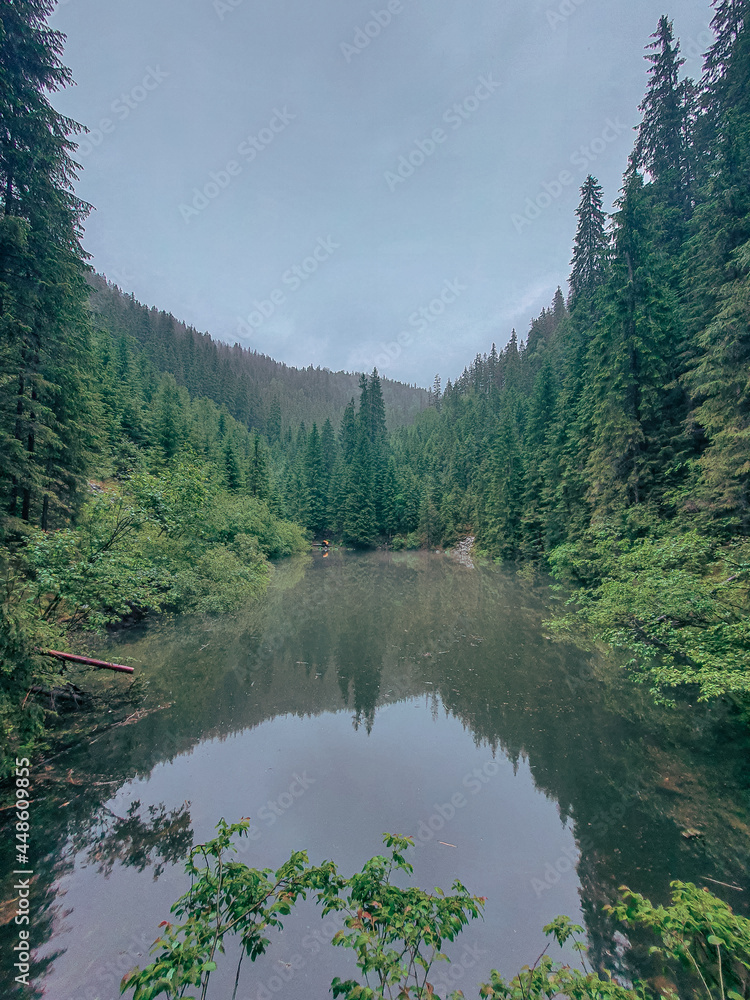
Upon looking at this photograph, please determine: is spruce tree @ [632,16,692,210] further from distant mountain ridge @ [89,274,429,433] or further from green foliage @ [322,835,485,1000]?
distant mountain ridge @ [89,274,429,433]

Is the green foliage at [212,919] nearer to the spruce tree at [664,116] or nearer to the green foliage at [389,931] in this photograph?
the green foliage at [389,931]

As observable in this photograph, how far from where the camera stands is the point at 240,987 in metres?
3.89

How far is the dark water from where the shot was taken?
14.3 ft

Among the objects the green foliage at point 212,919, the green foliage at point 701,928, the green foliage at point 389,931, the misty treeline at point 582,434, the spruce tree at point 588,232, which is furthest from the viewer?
the spruce tree at point 588,232

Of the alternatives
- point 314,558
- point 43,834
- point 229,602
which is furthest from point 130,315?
point 43,834

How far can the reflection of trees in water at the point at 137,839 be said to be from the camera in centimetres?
521

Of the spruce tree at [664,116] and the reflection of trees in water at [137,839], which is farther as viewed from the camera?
the spruce tree at [664,116]

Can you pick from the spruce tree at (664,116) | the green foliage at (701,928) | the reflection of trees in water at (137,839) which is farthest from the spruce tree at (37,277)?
the spruce tree at (664,116)

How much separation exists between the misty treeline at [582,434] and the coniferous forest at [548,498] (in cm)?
7

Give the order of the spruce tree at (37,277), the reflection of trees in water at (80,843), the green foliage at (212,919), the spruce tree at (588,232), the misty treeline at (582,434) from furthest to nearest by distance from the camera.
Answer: the spruce tree at (588,232) < the spruce tree at (37,277) < the misty treeline at (582,434) < the reflection of trees in water at (80,843) < the green foliage at (212,919)

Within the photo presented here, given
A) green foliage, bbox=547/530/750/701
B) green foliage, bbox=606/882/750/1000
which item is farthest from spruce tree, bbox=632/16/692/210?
green foliage, bbox=606/882/750/1000

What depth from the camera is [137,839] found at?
562 centimetres

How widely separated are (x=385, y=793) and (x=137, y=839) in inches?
145

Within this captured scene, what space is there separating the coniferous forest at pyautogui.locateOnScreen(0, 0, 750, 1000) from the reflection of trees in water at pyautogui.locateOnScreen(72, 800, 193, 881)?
0.54 m
